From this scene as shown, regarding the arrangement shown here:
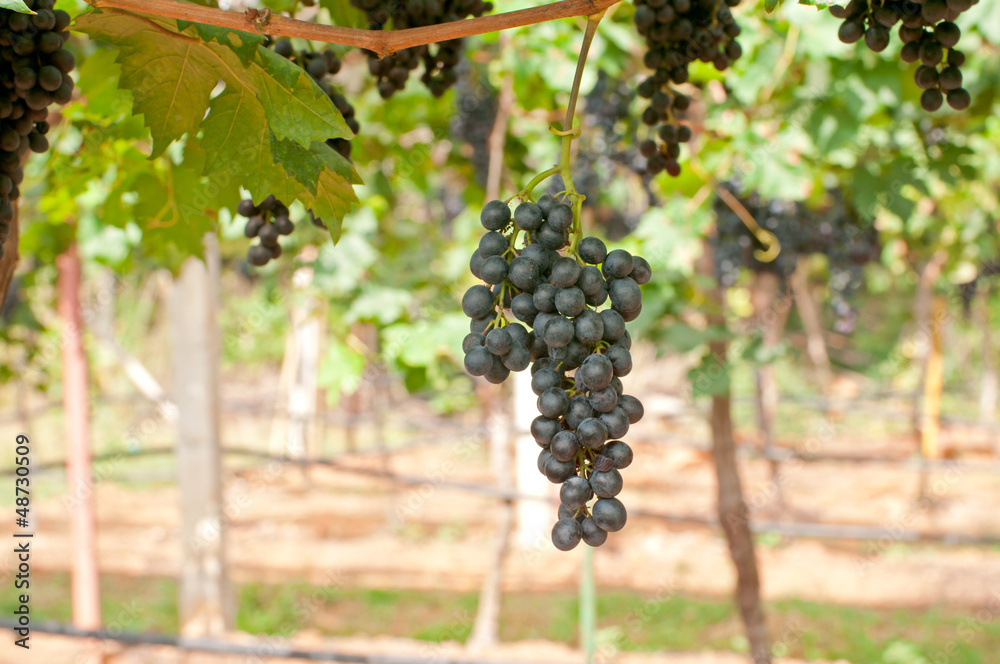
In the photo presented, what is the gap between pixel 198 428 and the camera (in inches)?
158

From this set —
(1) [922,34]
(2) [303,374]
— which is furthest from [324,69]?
(2) [303,374]

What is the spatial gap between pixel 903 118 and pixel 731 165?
64cm

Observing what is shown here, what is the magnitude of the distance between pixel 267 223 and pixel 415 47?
0.39 m

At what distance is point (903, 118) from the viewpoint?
2969mm

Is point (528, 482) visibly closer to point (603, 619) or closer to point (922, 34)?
point (603, 619)

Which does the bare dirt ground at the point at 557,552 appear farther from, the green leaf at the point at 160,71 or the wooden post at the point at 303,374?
the green leaf at the point at 160,71

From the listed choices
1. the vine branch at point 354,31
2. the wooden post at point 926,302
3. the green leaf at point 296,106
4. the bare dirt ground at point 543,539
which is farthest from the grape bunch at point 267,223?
the wooden post at point 926,302

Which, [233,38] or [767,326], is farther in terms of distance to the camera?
[767,326]

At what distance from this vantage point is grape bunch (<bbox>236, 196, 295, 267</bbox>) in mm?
1235

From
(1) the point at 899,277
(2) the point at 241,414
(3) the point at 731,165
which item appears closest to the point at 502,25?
(3) the point at 731,165

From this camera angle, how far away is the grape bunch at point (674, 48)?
121cm

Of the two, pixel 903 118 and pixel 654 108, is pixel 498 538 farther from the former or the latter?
pixel 654 108

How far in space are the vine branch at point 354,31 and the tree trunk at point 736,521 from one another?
1985mm

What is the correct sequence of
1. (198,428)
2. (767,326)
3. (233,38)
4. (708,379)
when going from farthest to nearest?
(767,326) < (198,428) < (708,379) < (233,38)
